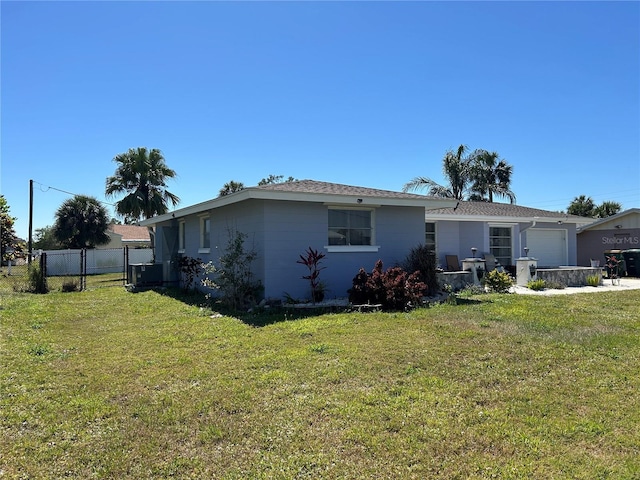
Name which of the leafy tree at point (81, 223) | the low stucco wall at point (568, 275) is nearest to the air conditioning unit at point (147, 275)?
the low stucco wall at point (568, 275)

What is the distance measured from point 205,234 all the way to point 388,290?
745 centimetres

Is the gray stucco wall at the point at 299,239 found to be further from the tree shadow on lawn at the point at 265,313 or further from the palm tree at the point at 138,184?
the palm tree at the point at 138,184

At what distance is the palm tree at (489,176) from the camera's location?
29094mm

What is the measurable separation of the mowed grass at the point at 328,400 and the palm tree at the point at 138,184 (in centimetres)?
1710

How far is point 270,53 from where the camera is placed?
11945mm

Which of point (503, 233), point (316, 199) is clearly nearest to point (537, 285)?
point (503, 233)

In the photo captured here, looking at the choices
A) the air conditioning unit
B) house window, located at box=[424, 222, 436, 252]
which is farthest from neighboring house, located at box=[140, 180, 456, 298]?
the air conditioning unit

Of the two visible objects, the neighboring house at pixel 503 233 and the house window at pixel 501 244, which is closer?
the neighboring house at pixel 503 233

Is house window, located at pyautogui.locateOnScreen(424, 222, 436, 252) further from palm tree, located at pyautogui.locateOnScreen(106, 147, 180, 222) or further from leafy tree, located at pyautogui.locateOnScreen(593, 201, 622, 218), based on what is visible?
leafy tree, located at pyautogui.locateOnScreen(593, 201, 622, 218)

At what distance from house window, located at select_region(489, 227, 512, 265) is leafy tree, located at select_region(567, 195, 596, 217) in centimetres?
3166

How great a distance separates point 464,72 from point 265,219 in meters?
7.91

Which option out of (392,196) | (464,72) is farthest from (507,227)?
(392,196)

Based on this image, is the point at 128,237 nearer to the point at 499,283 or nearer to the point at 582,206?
the point at 499,283

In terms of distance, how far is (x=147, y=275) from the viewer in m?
16.3
